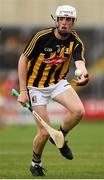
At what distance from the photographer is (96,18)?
35.6m

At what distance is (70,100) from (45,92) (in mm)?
493

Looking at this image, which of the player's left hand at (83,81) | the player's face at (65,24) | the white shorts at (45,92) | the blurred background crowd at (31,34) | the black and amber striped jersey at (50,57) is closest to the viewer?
the player's left hand at (83,81)

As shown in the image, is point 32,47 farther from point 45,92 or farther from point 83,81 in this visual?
point 83,81

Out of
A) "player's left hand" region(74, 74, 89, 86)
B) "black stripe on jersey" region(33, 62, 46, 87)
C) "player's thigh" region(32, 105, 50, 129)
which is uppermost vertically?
"player's left hand" region(74, 74, 89, 86)

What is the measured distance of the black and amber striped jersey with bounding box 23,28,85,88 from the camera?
13336mm

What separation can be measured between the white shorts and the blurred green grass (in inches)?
41.7

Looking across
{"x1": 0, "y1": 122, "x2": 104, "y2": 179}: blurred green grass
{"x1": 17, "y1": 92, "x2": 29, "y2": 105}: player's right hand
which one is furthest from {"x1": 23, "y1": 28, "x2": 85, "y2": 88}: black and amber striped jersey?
{"x1": 0, "y1": 122, "x2": 104, "y2": 179}: blurred green grass

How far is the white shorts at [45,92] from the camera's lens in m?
13.4

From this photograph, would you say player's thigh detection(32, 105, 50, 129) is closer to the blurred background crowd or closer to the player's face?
the player's face

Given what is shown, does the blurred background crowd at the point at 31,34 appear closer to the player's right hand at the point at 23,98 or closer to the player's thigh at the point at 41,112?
the player's thigh at the point at 41,112

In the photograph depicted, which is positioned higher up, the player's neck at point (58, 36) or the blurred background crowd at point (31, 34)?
the player's neck at point (58, 36)

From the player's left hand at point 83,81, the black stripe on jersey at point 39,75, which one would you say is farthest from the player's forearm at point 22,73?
the player's left hand at point 83,81

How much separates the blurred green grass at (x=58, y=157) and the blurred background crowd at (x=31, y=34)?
337 centimetres

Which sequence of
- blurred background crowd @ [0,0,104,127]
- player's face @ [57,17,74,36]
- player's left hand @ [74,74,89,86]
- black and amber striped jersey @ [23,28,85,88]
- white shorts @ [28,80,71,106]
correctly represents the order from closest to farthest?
1. player's left hand @ [74,74,89,86]
2. player's face @ [57,17,74,36]
3. black and amber striped jersey @ [23,28,85,88]
4. white shorts @ [28,80,71,106]
5. blurred background crowd @ [0,0,104,127]
